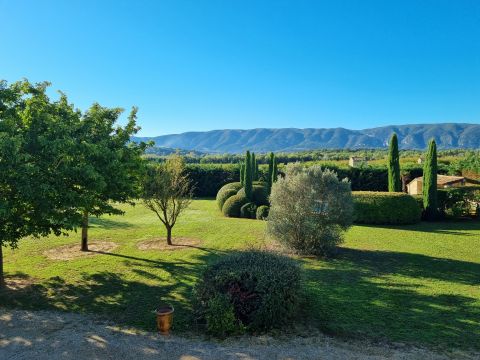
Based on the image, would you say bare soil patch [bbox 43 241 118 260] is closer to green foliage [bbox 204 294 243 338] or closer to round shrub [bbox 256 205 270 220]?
green foliage [bbox 204 294 243 338]

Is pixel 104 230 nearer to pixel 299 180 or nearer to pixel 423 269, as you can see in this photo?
pixel 299 180

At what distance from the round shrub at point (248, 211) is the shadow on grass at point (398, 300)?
10.9 metres

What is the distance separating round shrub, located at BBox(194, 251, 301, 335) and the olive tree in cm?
523

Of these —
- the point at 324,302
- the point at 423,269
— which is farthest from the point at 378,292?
the point at 423,269

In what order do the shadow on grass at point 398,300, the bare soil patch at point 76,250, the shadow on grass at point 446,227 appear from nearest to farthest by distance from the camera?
the shadow on grass at point 398,300, the bare soil patch at point 76,250, the shadow on grass at point 446,227

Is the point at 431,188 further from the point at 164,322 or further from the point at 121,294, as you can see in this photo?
the point at 164,322

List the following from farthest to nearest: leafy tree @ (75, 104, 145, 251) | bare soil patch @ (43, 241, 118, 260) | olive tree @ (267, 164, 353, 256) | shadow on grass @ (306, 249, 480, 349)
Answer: bare soil patch @ (43, 241, 118, 260) → olive tree @ (267, 164, 353, 256) → leafy tree @ (75, 104, 145, 251) → shadow on grass @ (306, 249, 480, 349)

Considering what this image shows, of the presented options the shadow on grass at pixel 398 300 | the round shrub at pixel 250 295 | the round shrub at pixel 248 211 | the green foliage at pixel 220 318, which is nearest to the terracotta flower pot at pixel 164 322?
the round shrub at pixel 250 295

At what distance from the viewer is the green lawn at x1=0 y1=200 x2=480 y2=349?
24.5 ft

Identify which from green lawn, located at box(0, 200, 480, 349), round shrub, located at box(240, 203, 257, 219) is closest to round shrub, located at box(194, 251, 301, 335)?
green lawn, located at box(0, 200, 480, 349)

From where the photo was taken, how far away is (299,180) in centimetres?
1346

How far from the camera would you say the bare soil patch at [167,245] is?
48.1 feet

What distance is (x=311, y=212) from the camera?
517 inches

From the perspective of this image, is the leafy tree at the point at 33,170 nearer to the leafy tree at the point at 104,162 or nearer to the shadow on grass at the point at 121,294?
the leafy tree at the point at 104,162
